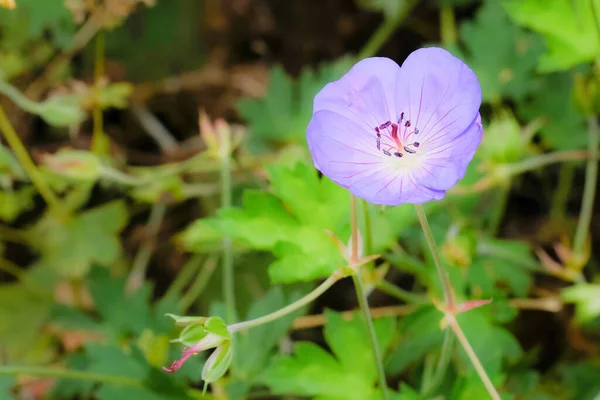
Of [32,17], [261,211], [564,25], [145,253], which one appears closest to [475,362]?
[261,211]

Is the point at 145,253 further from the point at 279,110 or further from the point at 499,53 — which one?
the point at 499,53

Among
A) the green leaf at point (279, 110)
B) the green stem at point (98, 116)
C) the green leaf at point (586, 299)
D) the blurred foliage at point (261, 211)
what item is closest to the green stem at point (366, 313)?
the blurred foliage at point (261, 211)

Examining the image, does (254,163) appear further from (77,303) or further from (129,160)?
(77,303)

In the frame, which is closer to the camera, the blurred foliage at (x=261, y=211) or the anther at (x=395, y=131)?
the anther at (x=395, y=131)

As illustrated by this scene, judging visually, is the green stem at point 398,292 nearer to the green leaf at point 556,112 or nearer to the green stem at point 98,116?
the green leaf at point 556,112

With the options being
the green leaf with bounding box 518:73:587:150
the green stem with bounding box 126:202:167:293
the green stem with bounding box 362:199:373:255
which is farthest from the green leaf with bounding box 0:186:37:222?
the green leaf with bounding box 518:73:587:150

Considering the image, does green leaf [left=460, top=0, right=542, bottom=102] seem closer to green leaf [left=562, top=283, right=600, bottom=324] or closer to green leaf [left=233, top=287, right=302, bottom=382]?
green leaf [left=562, top=283, right=600, bottom=324]
